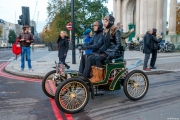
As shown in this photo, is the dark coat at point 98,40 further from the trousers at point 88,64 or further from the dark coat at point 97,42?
the trousers at point 88,64

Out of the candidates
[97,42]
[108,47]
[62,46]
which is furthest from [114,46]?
[62,46]

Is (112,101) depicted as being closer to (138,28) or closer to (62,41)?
(62,41)

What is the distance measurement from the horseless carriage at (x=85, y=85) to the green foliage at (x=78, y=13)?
4070cm

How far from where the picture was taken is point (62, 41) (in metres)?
8.81

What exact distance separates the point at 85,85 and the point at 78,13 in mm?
42877

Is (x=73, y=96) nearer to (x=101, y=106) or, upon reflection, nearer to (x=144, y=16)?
(x=101, y=106)

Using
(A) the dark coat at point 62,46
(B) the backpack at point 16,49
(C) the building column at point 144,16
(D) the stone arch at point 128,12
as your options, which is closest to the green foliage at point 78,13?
(D) the stone arch at point 128,12

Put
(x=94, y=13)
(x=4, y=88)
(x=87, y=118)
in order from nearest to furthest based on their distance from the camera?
(x=87, y=118) → (x=4, y=88) → (x=94, y=13)

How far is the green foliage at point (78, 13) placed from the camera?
45.6m

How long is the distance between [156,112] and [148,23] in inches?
905

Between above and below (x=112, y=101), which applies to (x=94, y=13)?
above

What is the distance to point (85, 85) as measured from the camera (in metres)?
4.30

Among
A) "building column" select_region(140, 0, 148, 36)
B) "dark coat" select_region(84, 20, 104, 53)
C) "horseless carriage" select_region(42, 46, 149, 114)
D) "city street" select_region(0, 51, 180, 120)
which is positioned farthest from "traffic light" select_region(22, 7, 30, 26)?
"building column" select_region(140, 0, 148, 36)

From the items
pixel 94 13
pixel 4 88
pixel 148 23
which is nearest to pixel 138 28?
pixel 148 23
